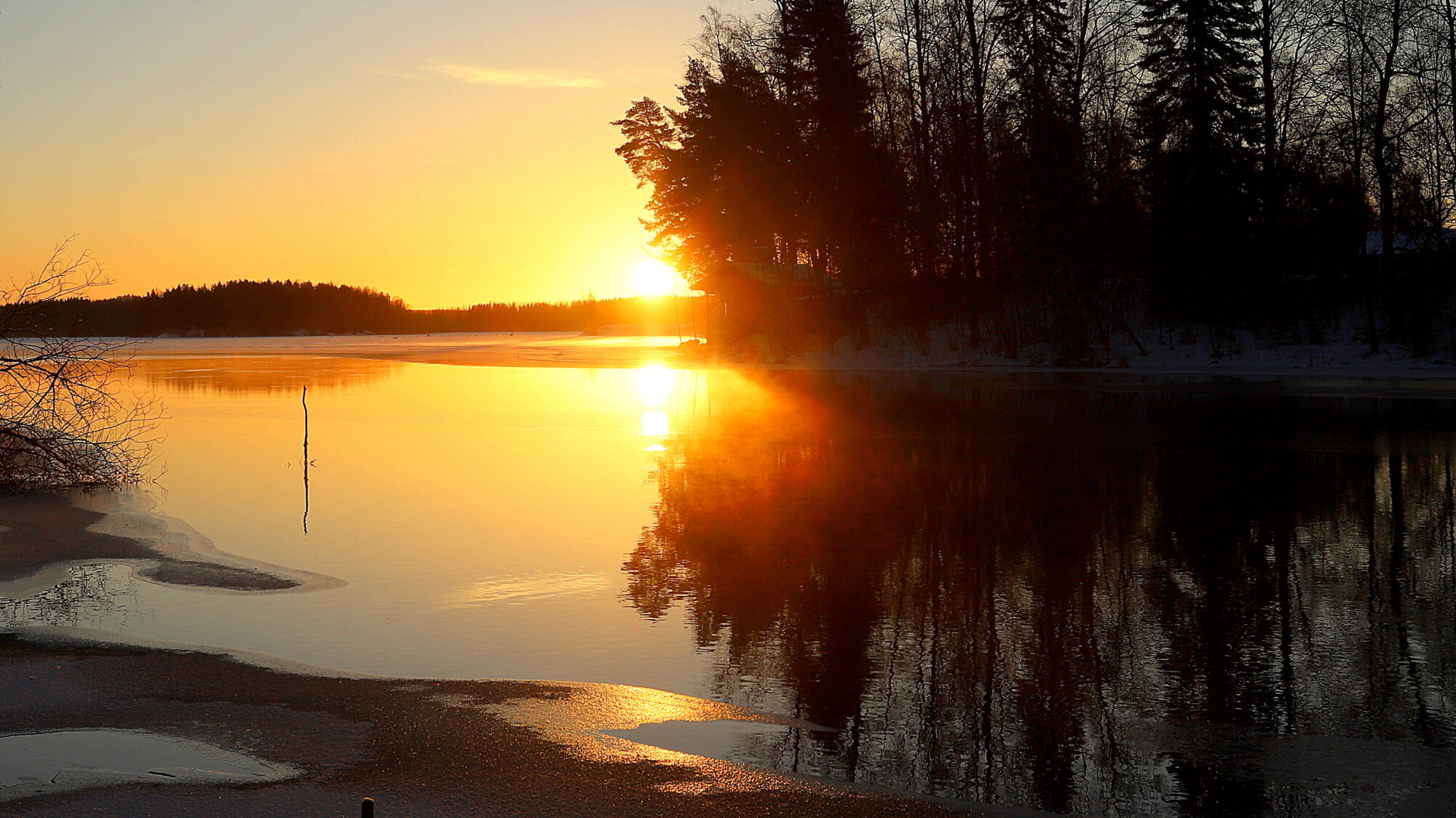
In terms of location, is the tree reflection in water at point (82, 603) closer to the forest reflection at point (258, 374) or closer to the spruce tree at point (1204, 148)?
the forest reflection at point (258, 374)


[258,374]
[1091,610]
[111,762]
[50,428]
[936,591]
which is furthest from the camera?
[258,374]

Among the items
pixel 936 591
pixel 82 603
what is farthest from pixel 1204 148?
pixel 82 603

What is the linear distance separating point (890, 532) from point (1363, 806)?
7.01 meters

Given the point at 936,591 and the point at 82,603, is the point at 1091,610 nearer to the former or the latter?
the point at 936,591

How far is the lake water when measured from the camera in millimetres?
5969

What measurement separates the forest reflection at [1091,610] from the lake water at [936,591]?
0.11 feet

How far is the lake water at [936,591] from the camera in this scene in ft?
19.6

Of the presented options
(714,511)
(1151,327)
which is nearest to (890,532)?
(714,511)

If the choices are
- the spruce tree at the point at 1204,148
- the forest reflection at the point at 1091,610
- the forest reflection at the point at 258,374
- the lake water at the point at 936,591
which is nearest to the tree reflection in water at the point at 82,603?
the lake water at the point at 936,591

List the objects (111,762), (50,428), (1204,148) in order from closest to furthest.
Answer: (111,762) < (50,428) < (1204,148)

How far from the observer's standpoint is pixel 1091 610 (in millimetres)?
8742

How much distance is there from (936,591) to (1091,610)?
1314mm

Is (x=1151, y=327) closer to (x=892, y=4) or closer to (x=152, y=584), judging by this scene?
(x=892, y=4)

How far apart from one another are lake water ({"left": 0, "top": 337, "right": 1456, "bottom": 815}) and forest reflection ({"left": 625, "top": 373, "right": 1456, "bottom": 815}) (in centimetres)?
3
